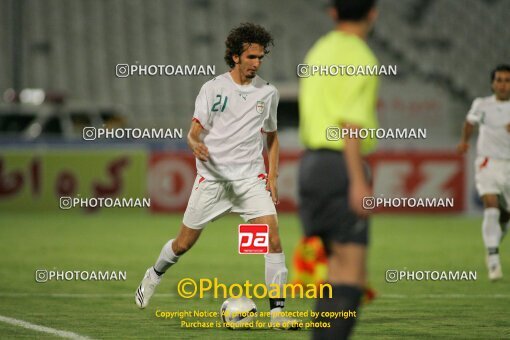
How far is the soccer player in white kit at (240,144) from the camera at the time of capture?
25.9ft

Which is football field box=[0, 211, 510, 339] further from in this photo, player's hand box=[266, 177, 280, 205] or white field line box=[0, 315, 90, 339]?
player's hand box=[266, 177, 280, 205]

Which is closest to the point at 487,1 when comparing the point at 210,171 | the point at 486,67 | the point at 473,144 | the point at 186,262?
the point at 486,67

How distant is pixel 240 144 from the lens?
316 inches

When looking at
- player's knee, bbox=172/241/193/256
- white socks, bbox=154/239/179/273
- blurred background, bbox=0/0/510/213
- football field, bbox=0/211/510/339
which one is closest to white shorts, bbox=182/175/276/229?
player's knee, bbox=172/241/193/256

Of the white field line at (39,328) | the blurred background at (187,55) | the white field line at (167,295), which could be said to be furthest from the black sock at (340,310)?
the blurred background at (187,55)

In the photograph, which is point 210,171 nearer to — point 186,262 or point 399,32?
point 186,262

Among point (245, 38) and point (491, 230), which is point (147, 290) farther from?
point (491, 230)

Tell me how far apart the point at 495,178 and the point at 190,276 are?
10.9ft

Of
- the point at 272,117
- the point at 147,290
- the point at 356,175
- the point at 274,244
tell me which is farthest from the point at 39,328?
the point at 356,175

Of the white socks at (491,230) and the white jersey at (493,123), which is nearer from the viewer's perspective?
the white socks at (491,230)

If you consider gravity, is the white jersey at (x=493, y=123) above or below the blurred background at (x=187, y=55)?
above

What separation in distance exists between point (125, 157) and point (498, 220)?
10.3 meters

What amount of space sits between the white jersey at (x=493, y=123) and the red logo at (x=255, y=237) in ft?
14.1

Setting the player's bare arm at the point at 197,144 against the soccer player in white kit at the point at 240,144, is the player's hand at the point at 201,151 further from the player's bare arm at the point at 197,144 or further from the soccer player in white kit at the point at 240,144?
the soccer player in white kit at the point at 240,144
